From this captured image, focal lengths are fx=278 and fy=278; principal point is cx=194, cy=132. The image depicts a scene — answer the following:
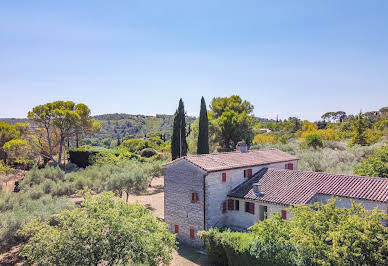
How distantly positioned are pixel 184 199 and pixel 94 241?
10821 millimetres

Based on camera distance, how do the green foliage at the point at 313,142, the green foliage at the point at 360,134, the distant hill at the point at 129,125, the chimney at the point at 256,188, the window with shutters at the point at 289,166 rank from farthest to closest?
the distant hill at the point at 129,125
the green foliage at the point at 313,142
the green foliage at the point at 360,134
the window with shutters at the point at 289,166
the chimney at the point at 256,188

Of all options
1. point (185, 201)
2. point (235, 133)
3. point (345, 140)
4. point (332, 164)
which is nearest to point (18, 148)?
point (185, 201)

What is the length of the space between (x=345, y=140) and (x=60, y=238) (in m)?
57.2

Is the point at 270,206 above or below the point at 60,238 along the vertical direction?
below

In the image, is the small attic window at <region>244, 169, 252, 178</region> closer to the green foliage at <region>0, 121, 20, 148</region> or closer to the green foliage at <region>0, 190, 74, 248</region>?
the green foliage at <region>0, 190, 74, 248</region>

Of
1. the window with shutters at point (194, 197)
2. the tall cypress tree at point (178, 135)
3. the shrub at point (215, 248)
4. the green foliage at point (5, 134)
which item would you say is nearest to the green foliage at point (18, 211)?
the window with shutters at point (194, 197)

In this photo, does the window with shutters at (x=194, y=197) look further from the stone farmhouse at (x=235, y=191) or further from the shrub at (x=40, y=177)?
the shrub at (x=40, y=177)

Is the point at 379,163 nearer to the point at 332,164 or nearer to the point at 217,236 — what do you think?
the point at 332,164

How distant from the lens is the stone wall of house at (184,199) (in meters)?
19.5

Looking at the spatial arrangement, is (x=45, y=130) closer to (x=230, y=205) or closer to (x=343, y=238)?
(x=230, y=205)

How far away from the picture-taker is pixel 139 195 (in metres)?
33.4

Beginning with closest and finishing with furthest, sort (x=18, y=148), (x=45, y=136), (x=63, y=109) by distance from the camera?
(x=18, y=148) → (x=63, y=109) → (x=45, y=136)

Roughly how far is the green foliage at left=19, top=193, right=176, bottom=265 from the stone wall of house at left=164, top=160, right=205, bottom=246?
850cm

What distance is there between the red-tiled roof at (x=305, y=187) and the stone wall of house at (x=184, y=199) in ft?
8.86
